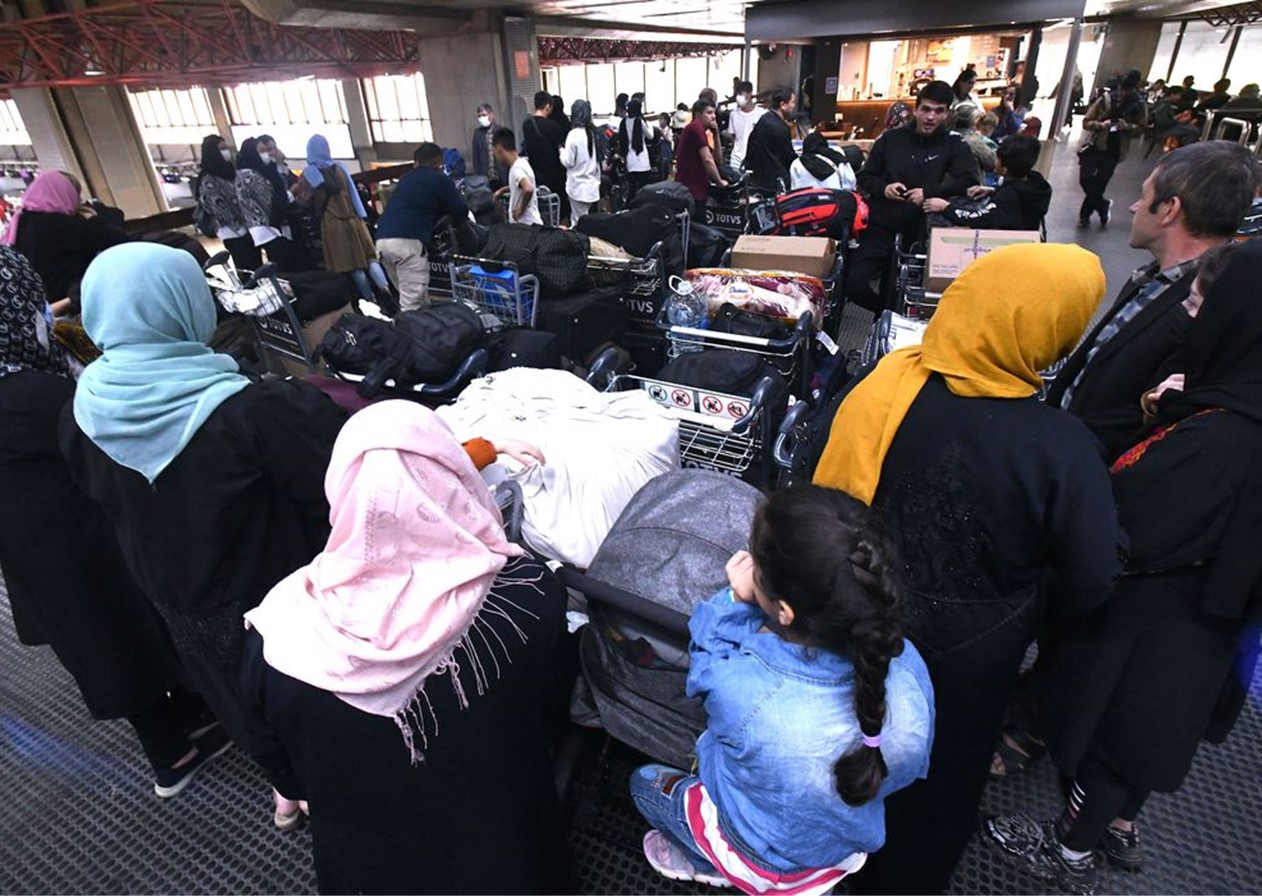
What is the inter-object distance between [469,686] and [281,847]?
51.7 inches

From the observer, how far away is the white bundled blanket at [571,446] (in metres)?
1.96

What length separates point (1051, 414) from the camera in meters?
1.28

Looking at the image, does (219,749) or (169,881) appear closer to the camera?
(169,881)

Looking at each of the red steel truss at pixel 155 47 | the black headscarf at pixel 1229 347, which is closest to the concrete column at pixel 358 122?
the red steel truss at pixel 155 47

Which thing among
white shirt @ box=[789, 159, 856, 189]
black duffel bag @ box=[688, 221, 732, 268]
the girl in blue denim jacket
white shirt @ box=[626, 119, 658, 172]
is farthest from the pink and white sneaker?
white shirt @ box=[626, 119, 658, 172]

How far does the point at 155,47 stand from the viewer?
14.4m

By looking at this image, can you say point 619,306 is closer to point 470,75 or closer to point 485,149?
point 485,149

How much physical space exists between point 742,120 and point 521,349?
6184mm

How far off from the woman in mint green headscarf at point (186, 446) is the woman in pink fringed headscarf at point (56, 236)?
258cm

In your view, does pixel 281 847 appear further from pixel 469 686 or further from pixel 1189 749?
pixel 1189 749

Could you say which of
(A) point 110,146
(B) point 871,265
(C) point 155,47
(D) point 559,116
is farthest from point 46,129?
(B) point 871,265

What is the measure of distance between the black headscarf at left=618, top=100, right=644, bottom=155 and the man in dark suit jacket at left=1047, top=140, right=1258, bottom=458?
26.1 feet

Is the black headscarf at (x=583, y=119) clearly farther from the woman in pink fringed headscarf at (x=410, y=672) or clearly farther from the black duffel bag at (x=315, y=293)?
the woman in pink fringed headscarf at (x=410, y=672)

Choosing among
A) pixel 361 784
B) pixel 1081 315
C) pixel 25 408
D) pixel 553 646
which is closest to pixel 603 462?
pixel 553 646
